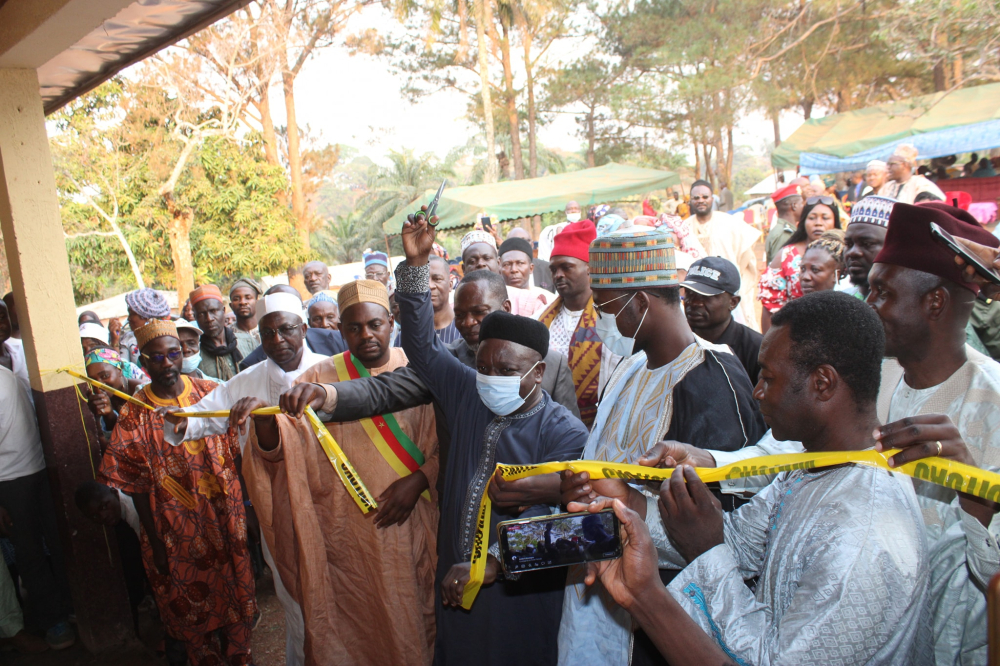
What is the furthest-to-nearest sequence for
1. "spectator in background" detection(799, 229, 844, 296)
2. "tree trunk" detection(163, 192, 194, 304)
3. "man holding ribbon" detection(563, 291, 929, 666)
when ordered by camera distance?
"tree trunk" detection(163, 192, 194, 304) < "spectator in background" detection(799, 229, 844, 296) < "man holding ribbon" detection(563, 291, 929, 666)

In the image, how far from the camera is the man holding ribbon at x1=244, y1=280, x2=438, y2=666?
339 centimetres

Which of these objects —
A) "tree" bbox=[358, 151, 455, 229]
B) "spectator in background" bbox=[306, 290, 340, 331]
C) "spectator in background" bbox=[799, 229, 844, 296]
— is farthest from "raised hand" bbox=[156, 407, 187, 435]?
"tree" bbox=[358, 151, 455, 229]

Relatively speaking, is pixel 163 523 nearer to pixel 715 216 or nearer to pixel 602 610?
pixel 602 610

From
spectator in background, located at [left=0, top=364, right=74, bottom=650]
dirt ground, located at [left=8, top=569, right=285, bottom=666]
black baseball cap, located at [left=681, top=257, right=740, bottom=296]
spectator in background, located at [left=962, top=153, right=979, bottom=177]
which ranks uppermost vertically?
spectator in background, located at [left=962, top=153, right=979, bottom=177]

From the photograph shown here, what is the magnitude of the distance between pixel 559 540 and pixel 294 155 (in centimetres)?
2409

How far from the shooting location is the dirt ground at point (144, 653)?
A: 179 inches

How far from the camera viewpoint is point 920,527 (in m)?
1.50

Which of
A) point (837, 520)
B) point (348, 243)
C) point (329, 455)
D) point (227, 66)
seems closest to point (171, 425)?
point (329, 455)

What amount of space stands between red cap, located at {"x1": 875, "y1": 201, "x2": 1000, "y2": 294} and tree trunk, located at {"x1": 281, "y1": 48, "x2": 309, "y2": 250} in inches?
866

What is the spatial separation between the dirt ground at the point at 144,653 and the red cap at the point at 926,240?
431 cm

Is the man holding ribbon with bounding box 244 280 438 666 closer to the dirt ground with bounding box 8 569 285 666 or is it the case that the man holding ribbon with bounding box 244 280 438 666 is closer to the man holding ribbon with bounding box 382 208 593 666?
the man holding ribbon with bounding box 382 208 593 666

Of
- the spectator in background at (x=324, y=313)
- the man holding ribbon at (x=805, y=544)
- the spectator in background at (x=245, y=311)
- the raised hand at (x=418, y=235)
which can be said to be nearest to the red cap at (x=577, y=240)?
the raised hand at (x=418, y=235)

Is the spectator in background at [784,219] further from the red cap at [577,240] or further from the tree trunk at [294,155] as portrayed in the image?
the tree trunk at [294,155]

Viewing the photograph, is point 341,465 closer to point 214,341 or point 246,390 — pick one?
point 246,390
